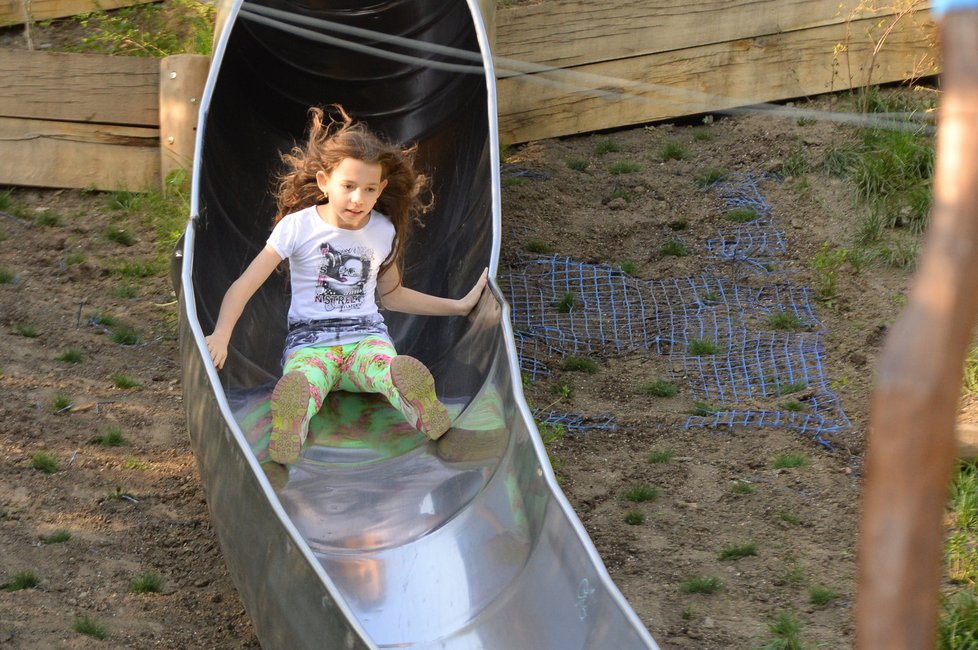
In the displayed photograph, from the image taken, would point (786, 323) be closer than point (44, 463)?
No

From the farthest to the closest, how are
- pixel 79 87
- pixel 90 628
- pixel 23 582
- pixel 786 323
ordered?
1. pixel 79 87
2. pixel 786 323
3. pixel 23 582
4. pixel 90 628

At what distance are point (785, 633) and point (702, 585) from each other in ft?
1.20

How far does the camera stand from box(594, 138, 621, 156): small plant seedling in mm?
7117

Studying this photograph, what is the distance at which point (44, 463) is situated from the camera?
4.38m

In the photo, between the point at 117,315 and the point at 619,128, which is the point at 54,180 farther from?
the point at 619,128

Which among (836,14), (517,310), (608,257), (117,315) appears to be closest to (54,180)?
(117,315)

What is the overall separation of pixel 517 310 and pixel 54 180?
264 centimetres

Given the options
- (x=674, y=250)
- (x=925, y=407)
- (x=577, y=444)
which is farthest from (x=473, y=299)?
(x=925, y=407)

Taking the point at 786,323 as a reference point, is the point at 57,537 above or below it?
below

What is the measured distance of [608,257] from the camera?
248 inches

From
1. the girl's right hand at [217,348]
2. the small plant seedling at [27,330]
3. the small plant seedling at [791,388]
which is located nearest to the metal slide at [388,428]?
the girl's right hand at [217,348]

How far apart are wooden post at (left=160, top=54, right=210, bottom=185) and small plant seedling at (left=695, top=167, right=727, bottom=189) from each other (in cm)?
283

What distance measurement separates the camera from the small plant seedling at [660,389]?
208 inches

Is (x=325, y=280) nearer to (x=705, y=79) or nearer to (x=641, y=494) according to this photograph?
(x=641, y=494)
